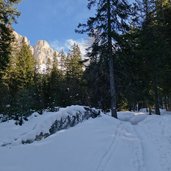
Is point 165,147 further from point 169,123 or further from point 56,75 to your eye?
point 56,75

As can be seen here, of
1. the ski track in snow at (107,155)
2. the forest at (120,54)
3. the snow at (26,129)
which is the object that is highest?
the forest at (120,54)

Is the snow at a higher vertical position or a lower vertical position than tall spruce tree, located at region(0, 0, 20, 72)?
lower

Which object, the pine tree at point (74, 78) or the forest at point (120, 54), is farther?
the pine tree at point (74, 78)

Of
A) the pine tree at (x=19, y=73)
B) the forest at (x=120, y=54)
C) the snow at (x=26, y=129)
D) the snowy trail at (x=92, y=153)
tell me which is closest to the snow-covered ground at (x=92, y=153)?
the snowy trail at (x=92, y=153)

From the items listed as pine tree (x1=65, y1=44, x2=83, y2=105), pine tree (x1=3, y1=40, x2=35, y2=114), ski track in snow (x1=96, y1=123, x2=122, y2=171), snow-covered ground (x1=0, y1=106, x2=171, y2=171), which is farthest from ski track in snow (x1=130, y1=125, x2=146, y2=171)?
pine tree (x1=65, y1=44, x2=83, y2=105)

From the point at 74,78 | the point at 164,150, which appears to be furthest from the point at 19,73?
the point at 164,150

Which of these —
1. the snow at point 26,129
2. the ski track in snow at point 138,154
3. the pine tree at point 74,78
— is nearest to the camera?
the ski track in snow at point 138,154

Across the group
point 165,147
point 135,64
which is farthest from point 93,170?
point 135,64

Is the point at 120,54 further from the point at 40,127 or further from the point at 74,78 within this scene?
the point at 74,78

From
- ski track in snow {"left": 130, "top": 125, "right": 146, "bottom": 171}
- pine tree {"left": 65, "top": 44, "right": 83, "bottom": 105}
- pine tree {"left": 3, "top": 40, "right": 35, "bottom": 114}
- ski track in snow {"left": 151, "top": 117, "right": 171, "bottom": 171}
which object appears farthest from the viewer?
pine tree {"left": 65, "top": 44, "right": 83, "bottom": 105}

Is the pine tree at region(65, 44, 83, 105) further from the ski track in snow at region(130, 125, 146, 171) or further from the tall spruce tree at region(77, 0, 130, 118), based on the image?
the ski track in snow at region(130, 125, 146, 171)

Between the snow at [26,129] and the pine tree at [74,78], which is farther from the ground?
the pine tree at [74,78]

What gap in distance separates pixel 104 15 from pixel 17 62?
1419 inches

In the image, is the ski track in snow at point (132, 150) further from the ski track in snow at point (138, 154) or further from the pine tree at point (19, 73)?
the pine tree at point (19, 73)
